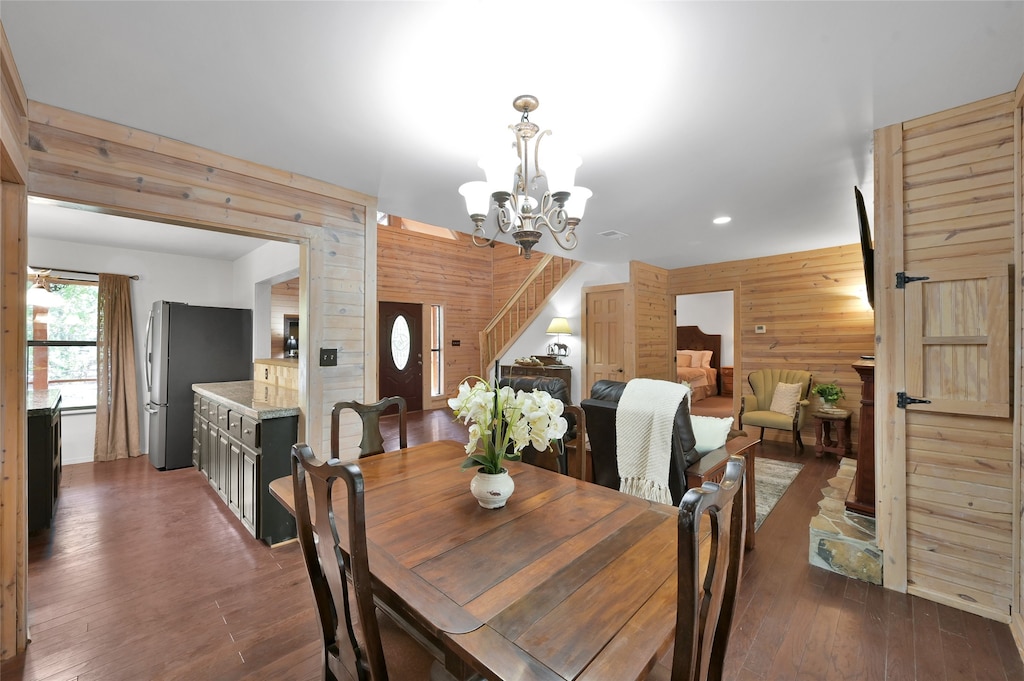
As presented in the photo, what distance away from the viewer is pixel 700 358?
30.5 ft

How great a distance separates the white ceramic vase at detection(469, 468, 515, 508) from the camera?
1.50 meters

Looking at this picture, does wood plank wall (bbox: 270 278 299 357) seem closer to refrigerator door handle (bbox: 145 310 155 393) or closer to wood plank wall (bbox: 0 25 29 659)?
refrigerator door handle (bbox: 145 310 155 393)

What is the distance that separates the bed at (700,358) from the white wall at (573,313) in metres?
2.82

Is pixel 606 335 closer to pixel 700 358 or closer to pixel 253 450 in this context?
pixel 700 358

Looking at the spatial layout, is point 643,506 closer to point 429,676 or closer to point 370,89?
point 429,676

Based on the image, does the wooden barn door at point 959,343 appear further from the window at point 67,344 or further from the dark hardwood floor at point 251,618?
the window at point 67,344

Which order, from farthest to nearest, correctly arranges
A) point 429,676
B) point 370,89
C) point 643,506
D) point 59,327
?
point 59,327, point 370,89, point 643,506, point 429,676

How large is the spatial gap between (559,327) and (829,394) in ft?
11.6

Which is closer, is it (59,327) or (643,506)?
(643,506)

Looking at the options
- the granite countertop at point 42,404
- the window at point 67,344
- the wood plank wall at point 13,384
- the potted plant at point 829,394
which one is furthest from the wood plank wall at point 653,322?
the window at point 67,344

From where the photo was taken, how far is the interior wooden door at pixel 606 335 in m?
5.99

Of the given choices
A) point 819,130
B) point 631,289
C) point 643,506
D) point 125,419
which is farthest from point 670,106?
point 125,419

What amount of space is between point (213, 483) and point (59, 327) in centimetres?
288

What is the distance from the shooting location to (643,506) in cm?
154
